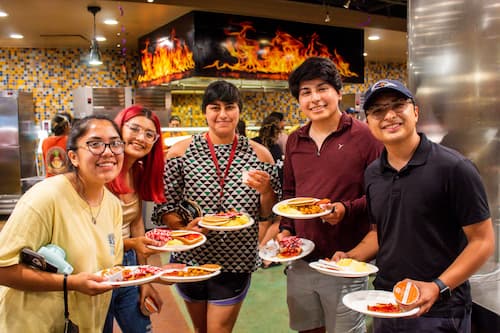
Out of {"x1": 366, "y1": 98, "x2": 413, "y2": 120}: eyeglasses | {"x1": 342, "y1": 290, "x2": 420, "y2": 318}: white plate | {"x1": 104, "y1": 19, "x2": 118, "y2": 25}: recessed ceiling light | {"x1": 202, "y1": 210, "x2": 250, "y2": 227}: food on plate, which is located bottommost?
{"x1": 342, "y1": 290, "x2": 420, "y2": 318}: white plate

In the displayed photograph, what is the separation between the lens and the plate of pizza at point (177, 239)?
2.23 meters

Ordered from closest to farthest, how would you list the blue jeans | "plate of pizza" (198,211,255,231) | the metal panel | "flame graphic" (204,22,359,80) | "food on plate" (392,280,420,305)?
"food on plate" (392,280,420,305), "plate of pizza" (198,211,255,231), the blue jeans, the metal panel, "flame graphic" (204,22,359,80)

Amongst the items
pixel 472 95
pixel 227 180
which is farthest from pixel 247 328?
pixel 472 95

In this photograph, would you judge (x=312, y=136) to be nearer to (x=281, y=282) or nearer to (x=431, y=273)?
(x=431, y=273)

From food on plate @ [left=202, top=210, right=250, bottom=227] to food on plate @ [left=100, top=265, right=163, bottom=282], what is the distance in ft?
1.34

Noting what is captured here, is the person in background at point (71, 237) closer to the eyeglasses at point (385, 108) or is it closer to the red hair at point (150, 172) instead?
the red hair at point (150, 172)

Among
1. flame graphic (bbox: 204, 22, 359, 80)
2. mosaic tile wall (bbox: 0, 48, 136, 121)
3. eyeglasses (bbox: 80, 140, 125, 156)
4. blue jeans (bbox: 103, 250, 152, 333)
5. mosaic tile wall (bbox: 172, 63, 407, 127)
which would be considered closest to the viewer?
eyeglasses (bbox: 80, 140, 125, 156)

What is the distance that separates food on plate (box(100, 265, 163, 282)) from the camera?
1784 millimetres

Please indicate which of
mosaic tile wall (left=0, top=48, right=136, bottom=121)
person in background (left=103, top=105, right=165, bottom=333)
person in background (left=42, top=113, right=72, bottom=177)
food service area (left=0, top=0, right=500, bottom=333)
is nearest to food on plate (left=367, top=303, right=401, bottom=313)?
food service area (left=0, top=0, right=500, bottom=333)

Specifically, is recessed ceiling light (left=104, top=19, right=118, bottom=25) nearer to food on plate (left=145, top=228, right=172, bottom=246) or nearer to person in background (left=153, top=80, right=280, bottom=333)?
person in background (left=153, top=80, right=280, bottom=333)

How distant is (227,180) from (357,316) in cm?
100

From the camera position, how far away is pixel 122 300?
2.42 meters

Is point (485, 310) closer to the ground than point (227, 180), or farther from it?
closer to the ground

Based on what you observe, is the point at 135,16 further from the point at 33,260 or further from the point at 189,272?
the point at 33,260
